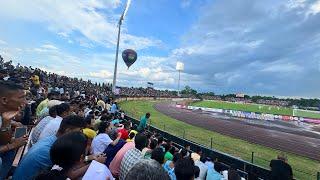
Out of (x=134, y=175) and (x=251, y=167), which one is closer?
(x=134, y=175)

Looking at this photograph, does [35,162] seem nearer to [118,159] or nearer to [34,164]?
[34,164]

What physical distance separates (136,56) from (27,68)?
80.6 feet

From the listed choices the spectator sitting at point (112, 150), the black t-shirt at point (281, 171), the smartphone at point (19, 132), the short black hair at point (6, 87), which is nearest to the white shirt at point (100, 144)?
the spectator sitting at point (112, 150)

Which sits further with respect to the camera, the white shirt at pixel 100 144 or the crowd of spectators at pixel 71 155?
the white shirt at pixel 100 144

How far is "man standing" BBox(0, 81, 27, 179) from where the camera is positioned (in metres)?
4.79

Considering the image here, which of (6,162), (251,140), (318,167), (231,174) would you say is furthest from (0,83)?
(251,140)

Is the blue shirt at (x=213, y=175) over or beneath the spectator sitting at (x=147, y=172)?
beneath

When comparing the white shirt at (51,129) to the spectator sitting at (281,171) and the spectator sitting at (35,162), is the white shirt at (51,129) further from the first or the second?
the spectator sitting at (281,171)

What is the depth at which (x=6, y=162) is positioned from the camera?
4965mm

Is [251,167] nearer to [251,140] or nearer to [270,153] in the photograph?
[270,153]

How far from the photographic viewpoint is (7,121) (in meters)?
4.94

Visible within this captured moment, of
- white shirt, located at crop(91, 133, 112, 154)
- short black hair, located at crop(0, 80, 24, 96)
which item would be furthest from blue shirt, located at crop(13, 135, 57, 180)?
white shirt, located at crop(91, 133, 112, 154)

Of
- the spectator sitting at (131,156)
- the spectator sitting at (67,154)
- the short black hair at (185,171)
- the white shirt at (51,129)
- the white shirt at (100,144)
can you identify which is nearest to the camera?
the spectator sitting at (67,154)

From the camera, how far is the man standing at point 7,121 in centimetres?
479
